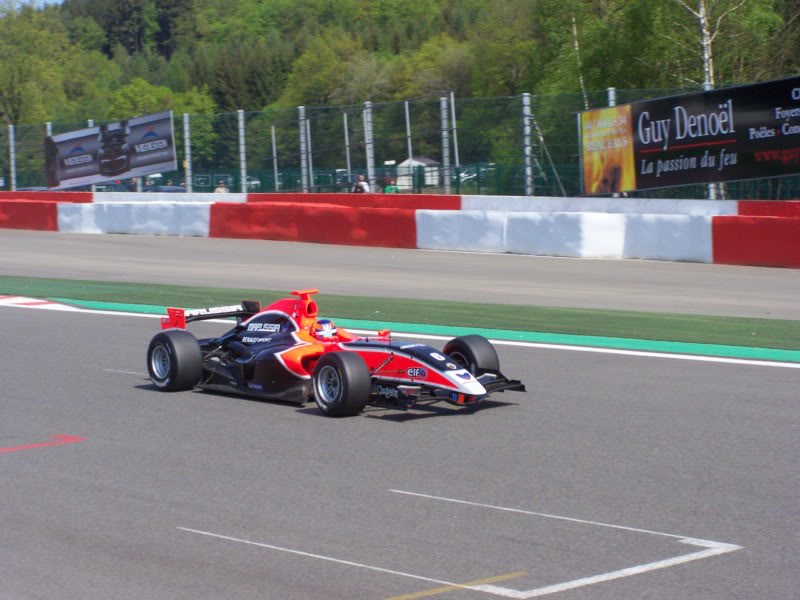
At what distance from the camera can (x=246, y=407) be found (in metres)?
8.66

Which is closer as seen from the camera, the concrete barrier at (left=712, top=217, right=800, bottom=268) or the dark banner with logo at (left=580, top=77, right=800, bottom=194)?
the concrete barrier at (left=712, top=217, right=800, bottom=268)

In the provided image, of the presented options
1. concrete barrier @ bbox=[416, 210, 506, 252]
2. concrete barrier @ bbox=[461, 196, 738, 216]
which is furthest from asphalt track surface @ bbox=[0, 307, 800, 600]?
concrete barrier @ bbox=[416, 210, 506, 252]

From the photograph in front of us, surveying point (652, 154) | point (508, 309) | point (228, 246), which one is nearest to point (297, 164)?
point (228, 246)

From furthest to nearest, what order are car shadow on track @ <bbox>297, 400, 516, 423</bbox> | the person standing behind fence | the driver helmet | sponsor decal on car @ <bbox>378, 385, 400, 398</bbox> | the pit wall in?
1. the person standing behind fence
2. the pit wall
3. the driver helmet
4. car shadow on track @ <bbox>297, 400, 516, 423</bbox>
5. sponsor decal on car @ <bbox>378, 385, 400, 398</bbox>

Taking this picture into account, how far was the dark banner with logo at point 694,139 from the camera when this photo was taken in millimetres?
19344

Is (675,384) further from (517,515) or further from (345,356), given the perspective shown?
(517,515)

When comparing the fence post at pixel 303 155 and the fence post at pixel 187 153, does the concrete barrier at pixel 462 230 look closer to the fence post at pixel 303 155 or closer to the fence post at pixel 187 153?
the fence post at pixel 303 155

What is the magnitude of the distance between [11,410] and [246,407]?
1766 mm

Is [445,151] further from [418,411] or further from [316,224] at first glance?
[418,411]

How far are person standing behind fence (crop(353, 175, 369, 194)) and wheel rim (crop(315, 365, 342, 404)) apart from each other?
→ 726 inches

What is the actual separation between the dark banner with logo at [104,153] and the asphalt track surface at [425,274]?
729 cm

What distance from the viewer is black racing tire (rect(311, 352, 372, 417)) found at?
25.6 ft

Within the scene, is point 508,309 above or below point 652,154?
below

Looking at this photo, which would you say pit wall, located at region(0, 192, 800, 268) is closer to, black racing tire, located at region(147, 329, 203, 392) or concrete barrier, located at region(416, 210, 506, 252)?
concrete barrier, located at region(416, 210, 506, 252)
